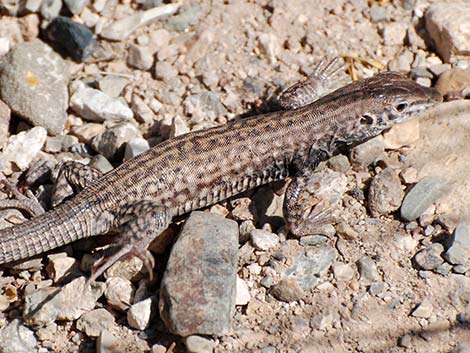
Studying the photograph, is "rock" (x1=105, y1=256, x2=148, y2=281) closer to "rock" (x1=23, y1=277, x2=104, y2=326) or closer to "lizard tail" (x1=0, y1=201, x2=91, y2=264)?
"rock" (x1=23, y1=277, x2=104, y2=326)

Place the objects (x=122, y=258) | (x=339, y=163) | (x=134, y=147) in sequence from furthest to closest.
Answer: (x=134, y=147) < (x=339, y=163) < (x=122, y=258)

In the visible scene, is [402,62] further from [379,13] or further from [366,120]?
[366,120]

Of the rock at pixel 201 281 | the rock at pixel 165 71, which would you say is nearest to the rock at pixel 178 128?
the rock at pixel 165 71

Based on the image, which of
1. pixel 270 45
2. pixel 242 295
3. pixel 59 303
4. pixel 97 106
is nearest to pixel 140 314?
pixel 59 303

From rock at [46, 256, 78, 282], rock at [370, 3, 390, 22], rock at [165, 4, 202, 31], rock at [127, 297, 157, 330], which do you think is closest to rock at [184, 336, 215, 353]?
rock at [127, 297, 157, 330]

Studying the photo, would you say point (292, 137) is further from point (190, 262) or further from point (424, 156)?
point (190, 262)

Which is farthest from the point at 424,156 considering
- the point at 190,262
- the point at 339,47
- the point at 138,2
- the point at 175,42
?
the point at 138,2
